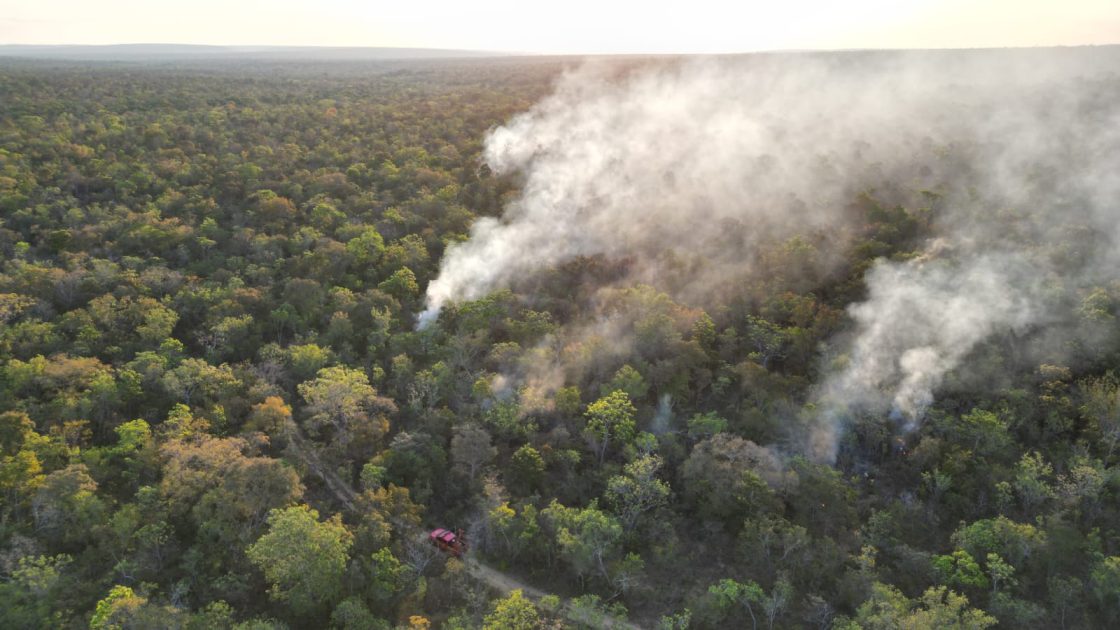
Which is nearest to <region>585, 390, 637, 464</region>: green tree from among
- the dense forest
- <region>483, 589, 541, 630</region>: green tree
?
the dense forest

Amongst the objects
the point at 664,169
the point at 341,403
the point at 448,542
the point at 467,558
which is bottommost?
the point at 467,558

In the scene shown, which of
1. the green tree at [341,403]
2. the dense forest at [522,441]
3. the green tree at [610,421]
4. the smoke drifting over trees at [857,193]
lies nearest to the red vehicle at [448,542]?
the dense forest at [522,441]

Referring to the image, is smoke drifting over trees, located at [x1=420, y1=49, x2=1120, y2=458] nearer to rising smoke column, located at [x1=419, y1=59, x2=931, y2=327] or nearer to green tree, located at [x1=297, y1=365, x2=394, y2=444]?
rising smoke column, located at [x1=419, y1=59, x2=931, y2=327]

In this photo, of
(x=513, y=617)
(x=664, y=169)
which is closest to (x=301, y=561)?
(x=513, y=617)

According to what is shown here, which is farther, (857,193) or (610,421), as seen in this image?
(857,193)

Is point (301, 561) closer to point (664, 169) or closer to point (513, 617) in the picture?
point (513, 617)

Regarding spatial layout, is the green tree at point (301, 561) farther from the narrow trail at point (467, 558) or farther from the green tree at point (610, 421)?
the green tree at point (610, 421)
